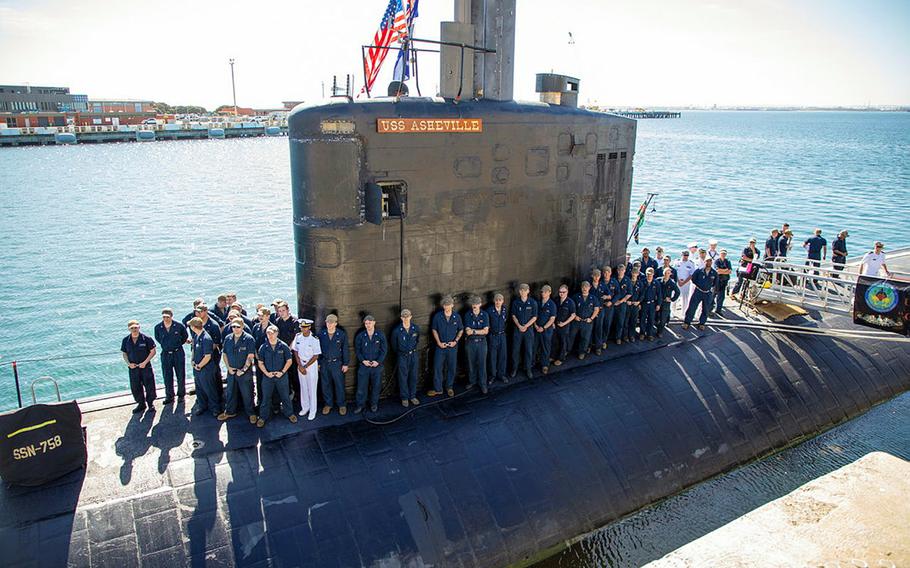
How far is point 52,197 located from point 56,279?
86.2ft

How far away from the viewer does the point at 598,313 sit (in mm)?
11156

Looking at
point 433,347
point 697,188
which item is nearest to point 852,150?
point 697,188

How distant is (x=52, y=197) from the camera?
158 feet

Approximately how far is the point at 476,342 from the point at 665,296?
4639mm

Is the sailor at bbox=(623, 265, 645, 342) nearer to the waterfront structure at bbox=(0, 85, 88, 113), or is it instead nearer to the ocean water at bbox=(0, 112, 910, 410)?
the ocean water at bbox=(0, 112, 910, 410)

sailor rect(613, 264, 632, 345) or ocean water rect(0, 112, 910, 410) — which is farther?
ocean water rect(0, 112, 910, 410)

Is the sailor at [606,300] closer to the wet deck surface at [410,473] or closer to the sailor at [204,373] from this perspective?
the wet deck surface at [410,473]

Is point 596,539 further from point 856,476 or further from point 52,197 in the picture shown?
point 52,197

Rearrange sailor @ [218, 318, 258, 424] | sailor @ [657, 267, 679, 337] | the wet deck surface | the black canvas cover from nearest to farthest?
the wet deck surface
sailor @ [218, 318, 258, 424]
the black canvas cover
sailor @ [657, 267, 679, 337]

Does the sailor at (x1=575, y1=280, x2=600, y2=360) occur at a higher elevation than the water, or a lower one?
higher

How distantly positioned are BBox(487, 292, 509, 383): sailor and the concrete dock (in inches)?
133

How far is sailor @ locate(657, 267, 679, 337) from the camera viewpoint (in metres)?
12.3

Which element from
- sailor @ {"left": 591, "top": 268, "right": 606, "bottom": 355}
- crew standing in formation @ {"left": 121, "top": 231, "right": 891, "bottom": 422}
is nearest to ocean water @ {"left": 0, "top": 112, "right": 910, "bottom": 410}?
crew standing in formation @ {"left": 121, "top": 231, "right": 891, "bottom": 422}

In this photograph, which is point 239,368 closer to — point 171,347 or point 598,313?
point 171,347
